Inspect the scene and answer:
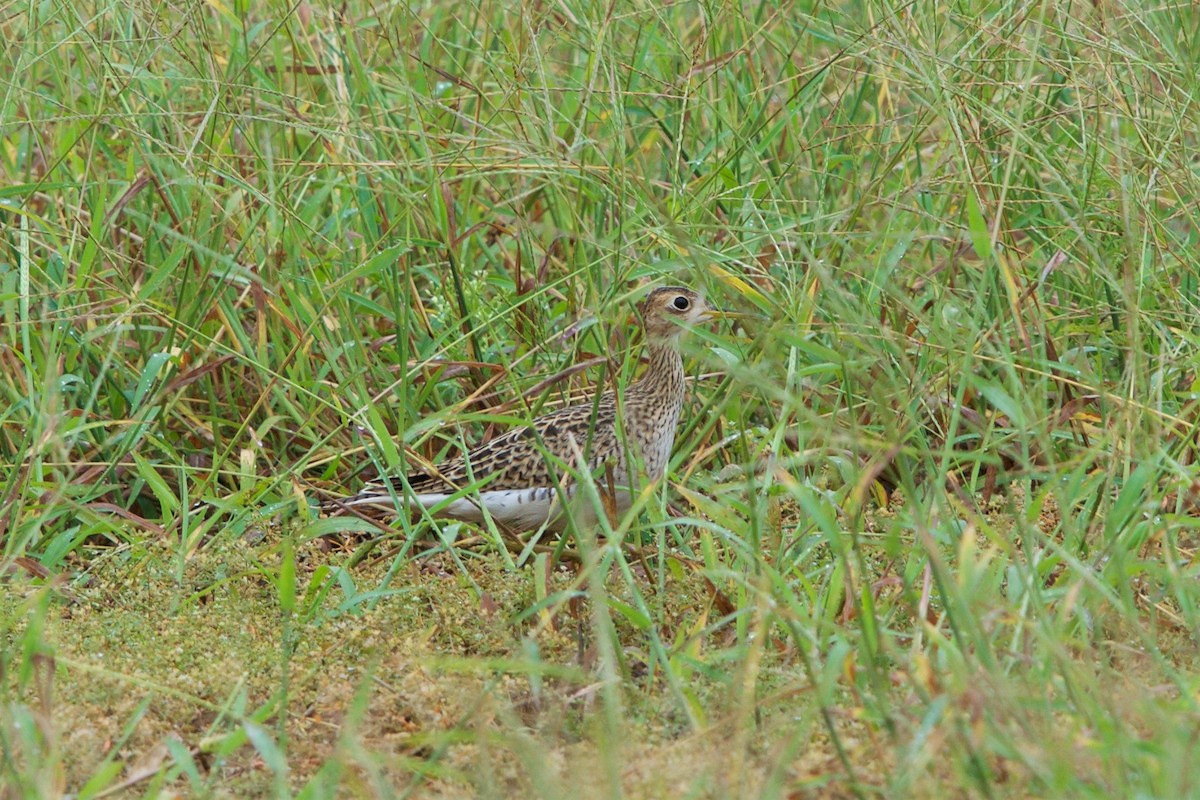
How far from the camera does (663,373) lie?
579cm

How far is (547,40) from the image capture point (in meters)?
6.64

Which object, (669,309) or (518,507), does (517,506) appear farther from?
(669,309)

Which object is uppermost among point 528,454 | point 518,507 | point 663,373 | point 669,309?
point 669,309

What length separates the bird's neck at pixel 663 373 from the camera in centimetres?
569

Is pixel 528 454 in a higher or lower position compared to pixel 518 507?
higher

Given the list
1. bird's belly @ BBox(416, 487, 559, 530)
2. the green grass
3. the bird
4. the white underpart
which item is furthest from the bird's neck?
bird's belly @ BBox(416, 487, 559, 530)

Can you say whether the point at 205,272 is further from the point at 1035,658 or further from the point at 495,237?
the point at 1035,658

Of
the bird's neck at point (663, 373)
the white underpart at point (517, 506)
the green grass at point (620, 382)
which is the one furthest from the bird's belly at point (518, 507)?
the bird's neck at point (663, 373)

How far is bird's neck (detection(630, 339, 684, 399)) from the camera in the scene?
5688 millimetres

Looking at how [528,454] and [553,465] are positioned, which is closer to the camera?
[553,465]

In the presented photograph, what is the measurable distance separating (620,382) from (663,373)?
89 centimetres

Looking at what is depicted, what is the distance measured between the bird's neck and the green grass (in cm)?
16

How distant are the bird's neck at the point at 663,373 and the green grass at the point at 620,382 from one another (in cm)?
16

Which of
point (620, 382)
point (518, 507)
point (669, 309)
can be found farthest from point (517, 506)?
point (669, 309)
